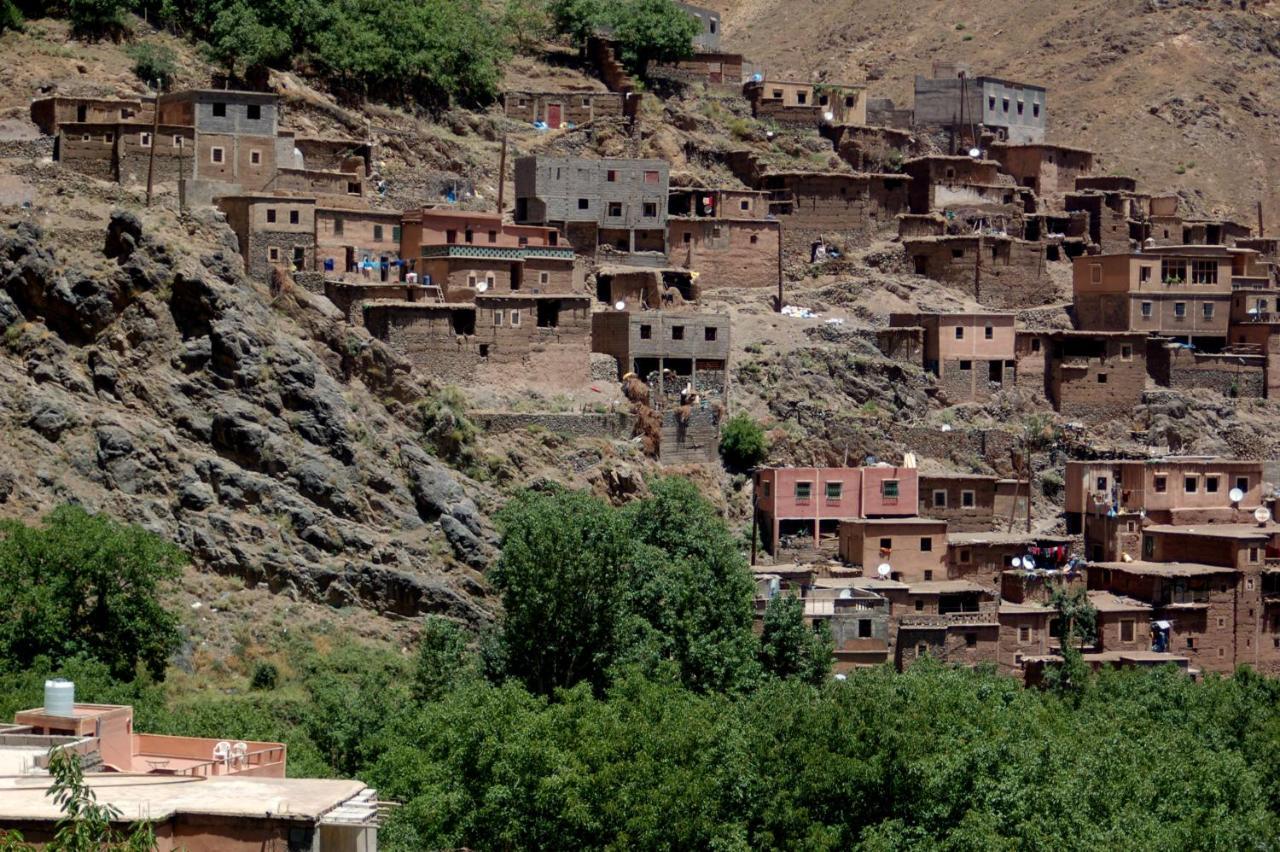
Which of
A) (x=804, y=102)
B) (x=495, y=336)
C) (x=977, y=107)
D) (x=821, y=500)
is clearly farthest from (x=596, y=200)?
(x=977, y=107)

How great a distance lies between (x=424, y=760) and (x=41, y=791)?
1529 centimetres

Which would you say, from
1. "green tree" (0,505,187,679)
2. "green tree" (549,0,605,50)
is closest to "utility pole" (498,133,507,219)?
"green tree" (549,0,605,50)

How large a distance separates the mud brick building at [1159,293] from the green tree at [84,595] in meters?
27.7

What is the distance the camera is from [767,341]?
55250mm

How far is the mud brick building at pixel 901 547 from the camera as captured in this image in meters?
49.8

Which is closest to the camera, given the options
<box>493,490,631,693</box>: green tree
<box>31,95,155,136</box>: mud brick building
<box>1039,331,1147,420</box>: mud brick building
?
<box>493,490,631,693</box>: green tree

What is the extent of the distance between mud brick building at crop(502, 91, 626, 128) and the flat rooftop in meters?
39.9

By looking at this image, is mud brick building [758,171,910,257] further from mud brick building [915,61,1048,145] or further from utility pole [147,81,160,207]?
utility pole [147,81,160,207]

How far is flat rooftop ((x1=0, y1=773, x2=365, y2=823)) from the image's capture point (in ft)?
68.7

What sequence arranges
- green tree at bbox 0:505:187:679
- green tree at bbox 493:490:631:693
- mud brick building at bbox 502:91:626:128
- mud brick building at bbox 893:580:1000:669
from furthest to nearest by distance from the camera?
mud brick building at bbox 502:91:626:128 < mud brick building at bbox 893:580:1000:669 < green tree at bbox 493:490:631:693 < green tree at bbox 0:505:187:679

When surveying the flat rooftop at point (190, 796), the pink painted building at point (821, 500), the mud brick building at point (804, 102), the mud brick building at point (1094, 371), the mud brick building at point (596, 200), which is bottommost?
the flat rooftop at point (190, 796)

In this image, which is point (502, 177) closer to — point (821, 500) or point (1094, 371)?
point (821, 500)

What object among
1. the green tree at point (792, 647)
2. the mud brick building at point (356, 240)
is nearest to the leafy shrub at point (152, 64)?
the mud brick building at point (356, 240)

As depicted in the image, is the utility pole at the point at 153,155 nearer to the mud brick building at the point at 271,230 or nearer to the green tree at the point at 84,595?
the mud brick building at the point at 271,230
